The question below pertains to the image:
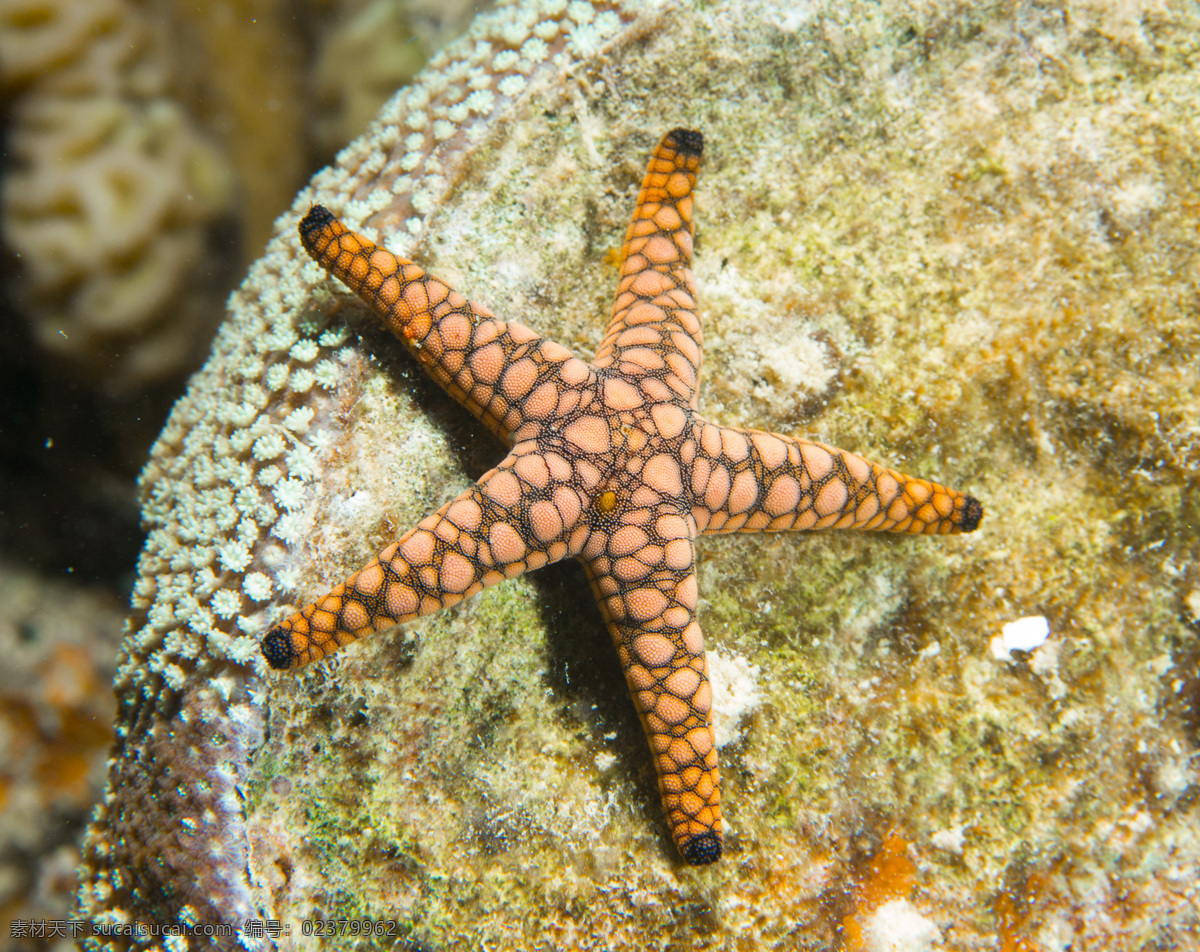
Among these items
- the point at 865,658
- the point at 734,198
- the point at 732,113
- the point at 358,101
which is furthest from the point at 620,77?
the point at 865,658

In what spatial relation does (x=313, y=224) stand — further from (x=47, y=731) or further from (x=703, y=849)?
(x=47, y=731)

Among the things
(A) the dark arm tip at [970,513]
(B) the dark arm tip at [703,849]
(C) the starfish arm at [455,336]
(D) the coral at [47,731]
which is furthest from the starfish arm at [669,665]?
(D) the coral at [47,731]

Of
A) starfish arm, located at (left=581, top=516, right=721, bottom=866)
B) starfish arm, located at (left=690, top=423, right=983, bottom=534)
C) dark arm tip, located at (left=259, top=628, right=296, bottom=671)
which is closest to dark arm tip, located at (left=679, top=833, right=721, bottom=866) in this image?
Result: starfish arm, located at (left=581, top=516, right=721, bottom=866)

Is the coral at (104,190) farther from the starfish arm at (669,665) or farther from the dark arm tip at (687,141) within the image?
the starfish arm at (669,665)

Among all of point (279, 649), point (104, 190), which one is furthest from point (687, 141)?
point (104, 190)

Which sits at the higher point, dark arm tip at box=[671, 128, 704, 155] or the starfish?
dark arm tip at box=[671, 128, 704, 155]

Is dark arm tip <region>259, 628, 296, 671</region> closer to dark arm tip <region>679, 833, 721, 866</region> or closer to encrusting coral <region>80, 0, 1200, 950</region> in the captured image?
encrusting coral <region>80, 0, 1200, 950</region>

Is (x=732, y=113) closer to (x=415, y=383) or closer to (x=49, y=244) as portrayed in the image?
(x=415, y=383)

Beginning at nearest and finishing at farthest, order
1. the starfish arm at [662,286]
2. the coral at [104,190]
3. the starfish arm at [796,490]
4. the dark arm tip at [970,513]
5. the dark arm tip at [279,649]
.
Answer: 1. the dark arm tip at [279,649]
2. the starfish arm at [796,490]
3. the starfish arm at [662,286]
4. the dark arm tip at [970,513]
5. the coral at [104,190]
